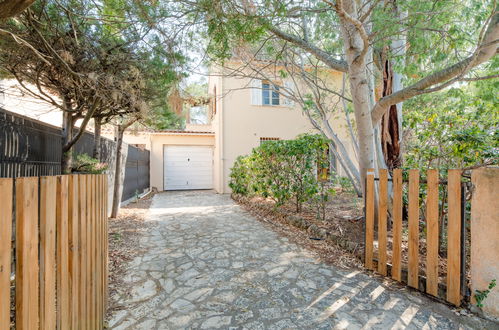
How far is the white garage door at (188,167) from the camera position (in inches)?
525

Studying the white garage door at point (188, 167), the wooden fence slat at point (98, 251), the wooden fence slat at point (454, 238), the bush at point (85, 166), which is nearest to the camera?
the wooden fence slat at point (98, 251)

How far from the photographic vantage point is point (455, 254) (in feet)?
8.67

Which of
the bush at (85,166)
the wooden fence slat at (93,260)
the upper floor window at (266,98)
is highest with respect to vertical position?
the upper floor window at (266,98)

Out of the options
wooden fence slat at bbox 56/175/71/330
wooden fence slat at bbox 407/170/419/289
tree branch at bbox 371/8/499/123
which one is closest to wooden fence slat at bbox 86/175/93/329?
wooden fence slat at bbox 56/175/71/330

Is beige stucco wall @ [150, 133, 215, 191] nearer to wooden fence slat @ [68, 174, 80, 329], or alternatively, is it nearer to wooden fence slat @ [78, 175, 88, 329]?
wooden fence slat @ [78, 175, 88, 329]

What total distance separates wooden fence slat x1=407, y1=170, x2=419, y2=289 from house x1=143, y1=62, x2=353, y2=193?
7.41 metres

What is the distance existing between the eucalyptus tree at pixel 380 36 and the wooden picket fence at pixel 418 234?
140cm

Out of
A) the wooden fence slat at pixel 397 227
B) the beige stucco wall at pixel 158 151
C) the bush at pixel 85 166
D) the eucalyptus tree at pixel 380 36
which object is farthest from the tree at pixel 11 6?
the beige stucco wall at pixel 158 151

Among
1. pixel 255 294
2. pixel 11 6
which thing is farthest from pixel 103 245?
pixel 11 6

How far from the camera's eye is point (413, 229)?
3.06 metres

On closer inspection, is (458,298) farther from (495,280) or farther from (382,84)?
(382,84)

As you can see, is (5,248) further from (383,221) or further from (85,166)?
(85,166)

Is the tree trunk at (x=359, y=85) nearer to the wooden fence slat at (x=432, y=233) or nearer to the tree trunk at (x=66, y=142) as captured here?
the wooden fence slat at (x=432, y=233)

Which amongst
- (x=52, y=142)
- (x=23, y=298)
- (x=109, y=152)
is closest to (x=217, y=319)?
(x=23, y=298)
